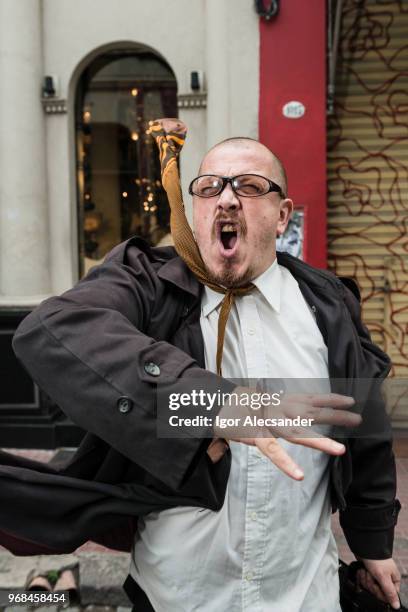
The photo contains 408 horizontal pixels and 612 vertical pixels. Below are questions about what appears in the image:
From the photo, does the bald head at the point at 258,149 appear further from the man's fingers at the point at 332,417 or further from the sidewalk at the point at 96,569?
the sidewalk at the point at 96,569

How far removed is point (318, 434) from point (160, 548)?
0.74m

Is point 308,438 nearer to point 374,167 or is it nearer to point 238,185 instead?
point 238,185

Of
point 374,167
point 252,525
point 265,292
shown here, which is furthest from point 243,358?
point 374,167

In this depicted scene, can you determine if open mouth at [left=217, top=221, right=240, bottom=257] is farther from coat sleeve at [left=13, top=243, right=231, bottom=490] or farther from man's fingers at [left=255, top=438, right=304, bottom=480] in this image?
man's fingers at [left=255, top=438, right=304, bottom=480]

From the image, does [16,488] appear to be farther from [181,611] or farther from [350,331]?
[350,331]

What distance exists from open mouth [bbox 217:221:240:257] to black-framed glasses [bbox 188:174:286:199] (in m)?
0.09

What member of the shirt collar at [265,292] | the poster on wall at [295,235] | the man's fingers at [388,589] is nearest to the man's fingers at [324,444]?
the shirt collar at [265,292]

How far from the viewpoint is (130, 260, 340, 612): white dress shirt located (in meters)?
1.69

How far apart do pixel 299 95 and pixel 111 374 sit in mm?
5584

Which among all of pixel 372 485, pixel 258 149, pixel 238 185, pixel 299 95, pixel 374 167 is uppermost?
pixel 299 95

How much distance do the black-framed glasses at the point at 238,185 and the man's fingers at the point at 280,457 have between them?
0.77 metres

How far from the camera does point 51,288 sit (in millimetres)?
6836

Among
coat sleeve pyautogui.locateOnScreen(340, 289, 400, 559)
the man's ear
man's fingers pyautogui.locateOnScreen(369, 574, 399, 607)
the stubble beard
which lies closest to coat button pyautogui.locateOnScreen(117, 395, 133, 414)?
the stubble beard

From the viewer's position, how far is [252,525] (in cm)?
168
